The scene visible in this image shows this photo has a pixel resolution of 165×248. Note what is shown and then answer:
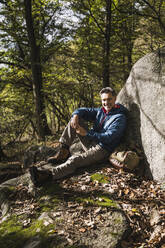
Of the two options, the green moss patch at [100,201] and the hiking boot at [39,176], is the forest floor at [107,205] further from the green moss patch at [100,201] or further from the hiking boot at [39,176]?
the hiking boot at [39,176]

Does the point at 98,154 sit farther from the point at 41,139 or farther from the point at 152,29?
the point at 152,29

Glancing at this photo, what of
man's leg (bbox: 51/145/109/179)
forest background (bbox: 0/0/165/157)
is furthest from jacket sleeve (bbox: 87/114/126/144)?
forest background (bbox: 0/0/165/157)

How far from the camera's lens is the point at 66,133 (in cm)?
497

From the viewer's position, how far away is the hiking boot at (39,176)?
12.4ft

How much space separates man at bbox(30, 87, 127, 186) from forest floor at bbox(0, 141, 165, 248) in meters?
0.23

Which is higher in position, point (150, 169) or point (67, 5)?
point (67, 5)

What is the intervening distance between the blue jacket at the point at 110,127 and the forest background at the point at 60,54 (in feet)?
8.70

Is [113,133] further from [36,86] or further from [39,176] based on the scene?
[36,86]

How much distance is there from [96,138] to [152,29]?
24.9 feet

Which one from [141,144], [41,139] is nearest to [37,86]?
[41,139]

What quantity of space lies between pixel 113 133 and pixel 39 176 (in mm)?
1938

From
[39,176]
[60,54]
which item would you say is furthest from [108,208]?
[60,54]

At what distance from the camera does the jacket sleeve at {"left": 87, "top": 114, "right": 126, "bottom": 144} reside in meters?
4.20

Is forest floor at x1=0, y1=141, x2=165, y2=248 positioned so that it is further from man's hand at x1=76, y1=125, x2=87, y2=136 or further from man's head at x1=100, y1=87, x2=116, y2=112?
man's head at x1=100, y1=87, x2=116, y2=112
